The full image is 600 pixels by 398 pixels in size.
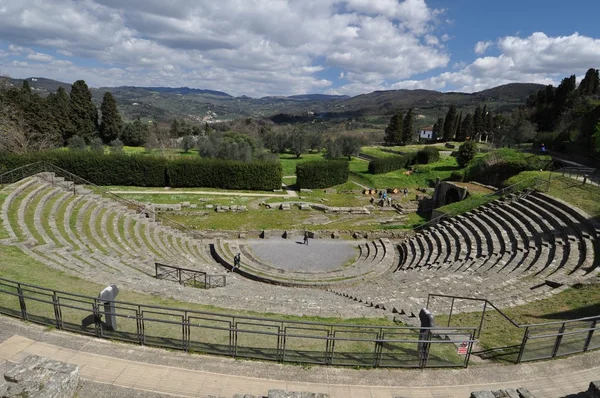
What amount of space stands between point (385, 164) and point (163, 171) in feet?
106

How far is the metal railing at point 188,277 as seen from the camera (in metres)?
17.1

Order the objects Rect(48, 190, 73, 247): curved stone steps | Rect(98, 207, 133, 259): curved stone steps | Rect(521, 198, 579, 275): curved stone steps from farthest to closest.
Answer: Rect(98, 207, 133, 259): curved stone steps < Rect(48, 190, 73, 247): curved stone steps < Rect(521, 198, 579, 275): curved stone steps

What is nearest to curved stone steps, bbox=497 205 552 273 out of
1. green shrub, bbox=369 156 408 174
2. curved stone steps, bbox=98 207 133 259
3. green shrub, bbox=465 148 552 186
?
green shrub, bbox=465 148 552 186

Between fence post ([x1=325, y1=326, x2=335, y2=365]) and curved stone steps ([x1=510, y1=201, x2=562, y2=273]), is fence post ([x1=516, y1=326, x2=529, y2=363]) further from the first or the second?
curved stone steps ([x1=510, y1=201, x2=562, y2=273])

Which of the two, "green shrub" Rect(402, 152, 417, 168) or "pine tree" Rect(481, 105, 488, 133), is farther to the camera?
"pine tree" Rect(481, 105, 488, 133)

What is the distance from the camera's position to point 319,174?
43.6 metres

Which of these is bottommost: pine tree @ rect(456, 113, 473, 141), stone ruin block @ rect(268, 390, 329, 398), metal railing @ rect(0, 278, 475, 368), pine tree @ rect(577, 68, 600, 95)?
metal railing @ rect(0, 278, 475, 368)

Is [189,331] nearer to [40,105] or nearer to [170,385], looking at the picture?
[170,385]

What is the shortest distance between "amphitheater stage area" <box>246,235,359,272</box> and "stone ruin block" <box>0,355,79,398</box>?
15.5m

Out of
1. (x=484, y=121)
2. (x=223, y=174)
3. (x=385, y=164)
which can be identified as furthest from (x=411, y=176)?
(x=484, y=121)

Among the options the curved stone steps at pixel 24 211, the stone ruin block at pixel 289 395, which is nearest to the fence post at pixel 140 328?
the stone ruin block at pixel 289 395

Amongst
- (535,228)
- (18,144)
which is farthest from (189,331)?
(18,144)

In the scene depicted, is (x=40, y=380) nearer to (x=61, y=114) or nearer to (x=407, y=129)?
(x=61, y=114)

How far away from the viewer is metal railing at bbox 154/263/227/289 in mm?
17141
